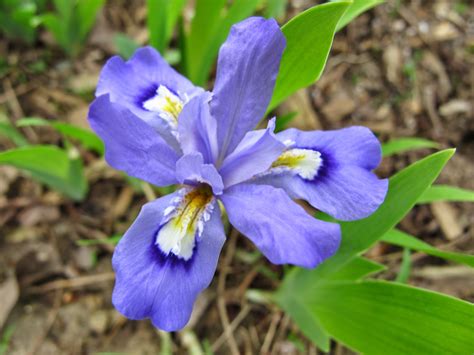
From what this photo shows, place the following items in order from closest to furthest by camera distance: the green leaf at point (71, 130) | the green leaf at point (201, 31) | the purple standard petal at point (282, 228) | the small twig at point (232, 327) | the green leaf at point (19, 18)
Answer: the purple standard petal at point (282, 228) < the green leaf at point (71, 130) < the green leaf at point (201, 31) < the small twig at point (232, 327) < the green leaf at point (19, 18)

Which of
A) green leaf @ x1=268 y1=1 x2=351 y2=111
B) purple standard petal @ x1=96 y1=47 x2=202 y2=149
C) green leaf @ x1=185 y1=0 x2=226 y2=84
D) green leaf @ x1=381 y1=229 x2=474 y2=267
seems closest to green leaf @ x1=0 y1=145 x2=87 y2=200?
purple standard petal @ x1=96 y1=47 x2=202 y2=149

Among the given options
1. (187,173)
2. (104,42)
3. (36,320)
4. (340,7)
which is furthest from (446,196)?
(104,42)

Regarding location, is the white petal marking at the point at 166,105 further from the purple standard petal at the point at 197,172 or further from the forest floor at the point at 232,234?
the forest floor at the point at 232,234

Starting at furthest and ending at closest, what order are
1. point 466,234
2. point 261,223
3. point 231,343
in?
point 466,234 < point 231,343 < point 261,223

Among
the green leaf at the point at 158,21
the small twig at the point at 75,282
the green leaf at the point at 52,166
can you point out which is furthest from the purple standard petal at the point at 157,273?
the small twig at the point at 75,282

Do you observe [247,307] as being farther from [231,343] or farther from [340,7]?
[340,7]

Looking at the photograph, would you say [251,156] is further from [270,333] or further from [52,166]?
[270,333]

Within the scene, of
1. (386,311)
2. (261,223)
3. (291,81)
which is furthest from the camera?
(291,81)

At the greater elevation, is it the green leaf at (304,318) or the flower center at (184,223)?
the flower center at (184,223)
